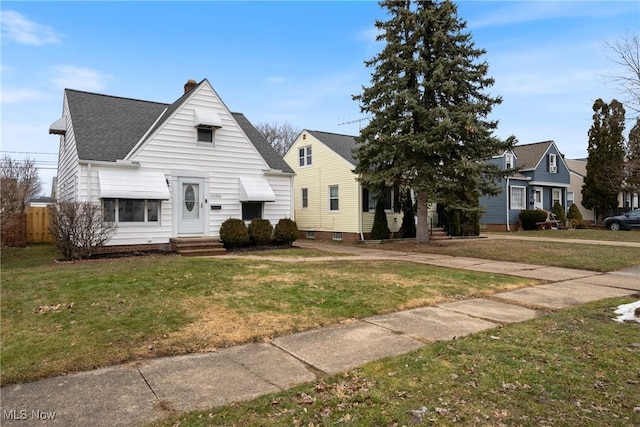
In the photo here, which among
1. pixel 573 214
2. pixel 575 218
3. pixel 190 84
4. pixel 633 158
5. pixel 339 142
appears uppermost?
pixel 190 84

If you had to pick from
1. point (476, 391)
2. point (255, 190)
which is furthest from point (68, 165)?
point (476, 391)

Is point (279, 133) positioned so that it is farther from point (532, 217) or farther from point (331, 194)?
point (532, 217)

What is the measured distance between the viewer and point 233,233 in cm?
1475

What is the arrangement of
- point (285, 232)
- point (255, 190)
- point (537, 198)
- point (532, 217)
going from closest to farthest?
point (255, 190)
point (285, 232)
point (532, 217)
point (537, 198)

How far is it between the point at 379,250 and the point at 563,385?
12363mm

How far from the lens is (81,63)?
15656 millimetres

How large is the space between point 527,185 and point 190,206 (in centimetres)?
2474

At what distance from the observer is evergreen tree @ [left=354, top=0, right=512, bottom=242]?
15523mm

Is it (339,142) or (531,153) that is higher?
(531,153)

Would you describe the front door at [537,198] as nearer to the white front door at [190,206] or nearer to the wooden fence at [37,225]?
the white front door at [190,206]

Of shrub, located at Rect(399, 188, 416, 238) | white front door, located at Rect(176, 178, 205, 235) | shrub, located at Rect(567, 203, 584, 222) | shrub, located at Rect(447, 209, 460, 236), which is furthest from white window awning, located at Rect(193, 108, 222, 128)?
shrub, located at Rect(567, 203, 584, 222)

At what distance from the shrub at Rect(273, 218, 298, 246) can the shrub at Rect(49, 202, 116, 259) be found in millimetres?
6429

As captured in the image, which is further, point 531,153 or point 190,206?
point 531,153

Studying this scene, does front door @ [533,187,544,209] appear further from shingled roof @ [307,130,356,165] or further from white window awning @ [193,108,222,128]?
white window awning @ [193,108,222,128]
